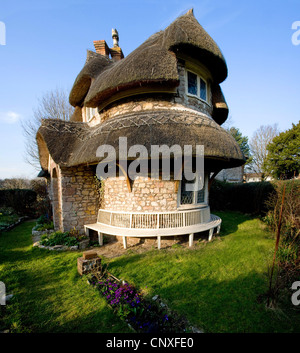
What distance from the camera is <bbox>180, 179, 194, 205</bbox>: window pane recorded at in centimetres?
631

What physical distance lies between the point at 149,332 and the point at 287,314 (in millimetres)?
2447

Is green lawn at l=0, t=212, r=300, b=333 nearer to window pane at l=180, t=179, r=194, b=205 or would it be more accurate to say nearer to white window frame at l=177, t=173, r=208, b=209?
white window frame at l=177, t=173, r=208, b=209

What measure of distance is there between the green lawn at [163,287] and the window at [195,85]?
5.97m

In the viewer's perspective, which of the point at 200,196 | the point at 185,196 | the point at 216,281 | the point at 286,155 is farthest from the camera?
the point at 286,155

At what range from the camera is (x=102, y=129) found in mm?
6078

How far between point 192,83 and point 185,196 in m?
4.61

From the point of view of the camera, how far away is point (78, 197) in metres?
6.89

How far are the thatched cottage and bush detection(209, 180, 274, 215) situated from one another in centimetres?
501

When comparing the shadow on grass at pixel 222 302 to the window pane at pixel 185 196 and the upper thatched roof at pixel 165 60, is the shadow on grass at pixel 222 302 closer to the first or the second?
the window pane at pixel 185 196

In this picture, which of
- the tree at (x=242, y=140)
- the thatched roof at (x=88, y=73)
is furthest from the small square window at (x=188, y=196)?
the tree at (x=242, y=140)

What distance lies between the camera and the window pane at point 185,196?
6309mm

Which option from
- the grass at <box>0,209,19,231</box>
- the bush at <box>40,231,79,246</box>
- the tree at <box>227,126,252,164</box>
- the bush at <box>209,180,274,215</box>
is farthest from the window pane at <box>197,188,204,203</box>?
the tree at <box>227,126,252,164</box>

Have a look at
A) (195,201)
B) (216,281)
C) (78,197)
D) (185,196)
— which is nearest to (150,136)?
(185,196)

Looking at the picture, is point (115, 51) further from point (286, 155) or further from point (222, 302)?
point (286, 155)
